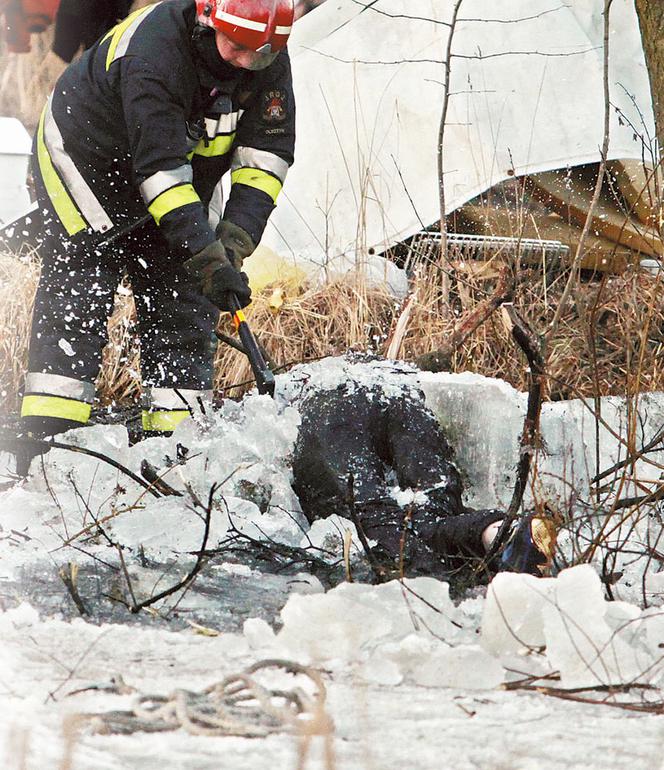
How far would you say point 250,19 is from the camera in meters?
2.75

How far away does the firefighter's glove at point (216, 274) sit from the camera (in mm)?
2781

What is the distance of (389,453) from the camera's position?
2.39 metres

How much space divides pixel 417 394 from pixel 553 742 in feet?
4.48

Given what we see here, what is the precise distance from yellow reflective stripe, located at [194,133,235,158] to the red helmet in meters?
0.37

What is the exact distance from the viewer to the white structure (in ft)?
14.4

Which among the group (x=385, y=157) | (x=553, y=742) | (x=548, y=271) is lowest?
(x=553, y=742)

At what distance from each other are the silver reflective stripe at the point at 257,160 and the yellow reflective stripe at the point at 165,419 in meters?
0.79

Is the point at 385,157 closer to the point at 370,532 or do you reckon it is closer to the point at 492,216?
the point at 492,216

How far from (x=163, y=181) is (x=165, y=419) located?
2.61 ft

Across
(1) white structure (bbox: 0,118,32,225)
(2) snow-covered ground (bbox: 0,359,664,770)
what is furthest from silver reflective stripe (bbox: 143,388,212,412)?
(1) white structure (bbox: 0,118,32,225)

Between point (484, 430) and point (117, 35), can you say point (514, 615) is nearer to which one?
point (484, 430)

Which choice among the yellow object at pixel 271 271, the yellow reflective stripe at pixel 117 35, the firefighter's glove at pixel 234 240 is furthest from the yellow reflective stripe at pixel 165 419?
the yellow object at pixel 271 271

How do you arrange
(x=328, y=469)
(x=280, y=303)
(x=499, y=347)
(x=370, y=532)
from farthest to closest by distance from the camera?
(x=280, y=303)
(x=499, y=347)
(x=328, y=469)
(x=370, y=532)

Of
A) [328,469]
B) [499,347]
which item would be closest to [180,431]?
[328,469]
